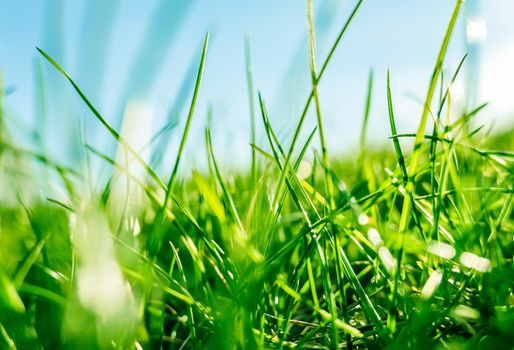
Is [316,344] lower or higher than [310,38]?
lower

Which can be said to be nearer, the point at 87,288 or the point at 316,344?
the point at 87,288

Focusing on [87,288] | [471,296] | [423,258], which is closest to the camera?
[87,288]

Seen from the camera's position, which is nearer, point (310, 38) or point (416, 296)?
point (310, 38)

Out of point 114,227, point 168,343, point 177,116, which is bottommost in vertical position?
point 168,343

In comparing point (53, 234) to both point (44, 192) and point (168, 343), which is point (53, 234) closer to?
point (44, 192)

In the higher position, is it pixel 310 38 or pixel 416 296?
pixel 310 38

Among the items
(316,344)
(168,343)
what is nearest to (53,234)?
(168,343)

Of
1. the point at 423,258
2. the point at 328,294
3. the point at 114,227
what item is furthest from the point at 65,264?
the point at 423,258

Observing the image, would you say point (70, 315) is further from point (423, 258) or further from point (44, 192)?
point (423, 258)

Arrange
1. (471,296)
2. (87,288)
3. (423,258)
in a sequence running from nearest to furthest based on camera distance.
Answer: (87,288), (471,296), (423,258)
